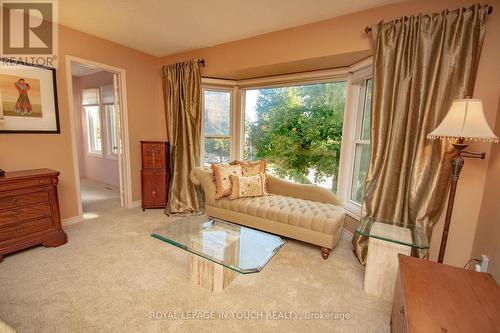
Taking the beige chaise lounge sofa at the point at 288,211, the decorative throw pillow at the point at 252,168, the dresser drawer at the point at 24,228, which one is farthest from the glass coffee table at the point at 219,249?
the dresser drawer at the point at 24,228

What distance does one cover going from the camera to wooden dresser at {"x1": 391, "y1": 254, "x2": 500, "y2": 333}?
92cm

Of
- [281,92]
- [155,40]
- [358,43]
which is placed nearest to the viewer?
[358,43]

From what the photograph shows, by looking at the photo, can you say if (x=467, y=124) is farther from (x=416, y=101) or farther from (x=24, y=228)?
(x=24, y=228)

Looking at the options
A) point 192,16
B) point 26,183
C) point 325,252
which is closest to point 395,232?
point 325,252

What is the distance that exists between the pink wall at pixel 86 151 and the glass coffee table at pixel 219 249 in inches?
147

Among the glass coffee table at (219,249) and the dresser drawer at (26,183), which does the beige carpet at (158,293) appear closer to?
the glass coffee table at (219,249)

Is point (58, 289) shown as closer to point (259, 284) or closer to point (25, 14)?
point (259, 284)

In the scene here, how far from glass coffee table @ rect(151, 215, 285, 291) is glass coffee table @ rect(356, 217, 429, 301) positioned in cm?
76

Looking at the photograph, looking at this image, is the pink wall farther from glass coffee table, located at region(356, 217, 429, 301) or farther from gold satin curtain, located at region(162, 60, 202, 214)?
glass coffee table, located at region(356, 217, 429, 301)

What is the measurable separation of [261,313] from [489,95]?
98.3 inches

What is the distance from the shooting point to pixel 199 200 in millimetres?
3635

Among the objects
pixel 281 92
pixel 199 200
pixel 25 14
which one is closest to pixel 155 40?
pixel 25 14

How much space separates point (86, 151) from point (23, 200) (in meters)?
3.80

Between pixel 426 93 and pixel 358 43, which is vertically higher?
pixel 358 43
